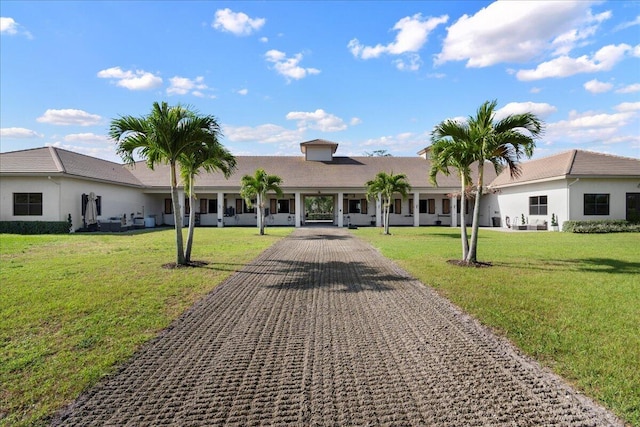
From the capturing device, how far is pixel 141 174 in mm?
31219

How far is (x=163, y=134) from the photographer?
958 cm

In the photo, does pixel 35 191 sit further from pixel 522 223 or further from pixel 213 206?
pixel 522 223

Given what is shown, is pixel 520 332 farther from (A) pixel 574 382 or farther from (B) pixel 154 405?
(B) pixel 154 405

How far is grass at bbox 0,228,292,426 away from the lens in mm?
3250

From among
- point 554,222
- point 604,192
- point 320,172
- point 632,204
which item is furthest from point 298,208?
point 632,204

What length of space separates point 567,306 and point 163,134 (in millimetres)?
9852

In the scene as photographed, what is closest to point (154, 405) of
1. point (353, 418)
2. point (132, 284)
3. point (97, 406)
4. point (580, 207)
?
point (97, 406)

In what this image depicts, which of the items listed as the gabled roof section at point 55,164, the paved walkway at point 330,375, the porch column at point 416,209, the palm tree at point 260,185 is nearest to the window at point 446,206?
the porch column at point 416,209

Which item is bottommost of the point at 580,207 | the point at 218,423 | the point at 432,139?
the point at 218,423

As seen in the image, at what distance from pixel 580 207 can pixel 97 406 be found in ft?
83.6

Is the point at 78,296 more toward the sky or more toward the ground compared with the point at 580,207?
more toward the ground

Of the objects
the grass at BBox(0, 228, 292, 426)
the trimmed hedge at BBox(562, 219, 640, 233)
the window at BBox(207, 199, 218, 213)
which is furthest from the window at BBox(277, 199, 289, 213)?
the trimmed hedge at BBox(562, 219, 640, 233)

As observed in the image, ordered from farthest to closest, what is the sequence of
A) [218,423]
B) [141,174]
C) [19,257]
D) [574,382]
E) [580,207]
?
[141,174] < [580,207] < [19,257] < [574,382] < [218,423]

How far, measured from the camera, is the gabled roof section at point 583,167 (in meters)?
21.1
